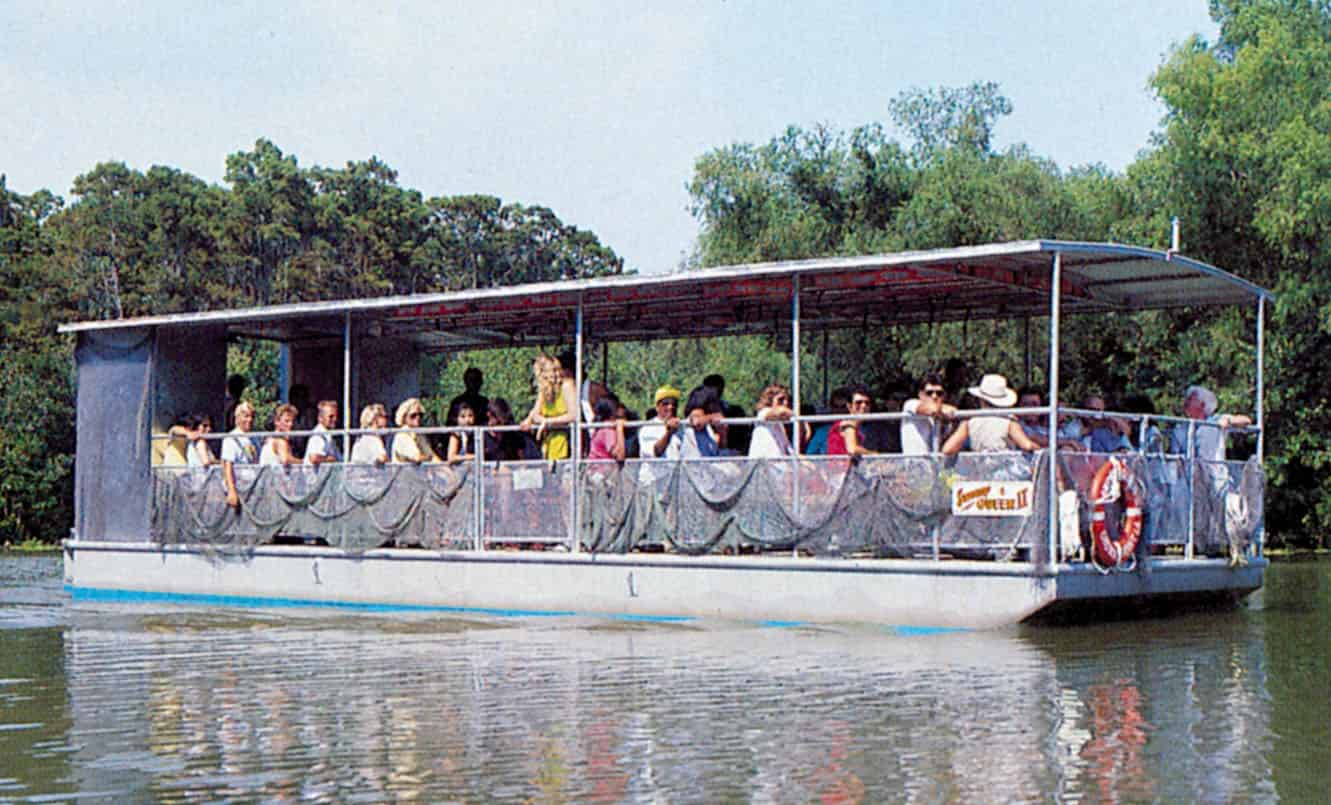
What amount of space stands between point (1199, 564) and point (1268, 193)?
1767 centimetres

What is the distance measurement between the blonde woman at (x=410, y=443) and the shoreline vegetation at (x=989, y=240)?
3752 mm

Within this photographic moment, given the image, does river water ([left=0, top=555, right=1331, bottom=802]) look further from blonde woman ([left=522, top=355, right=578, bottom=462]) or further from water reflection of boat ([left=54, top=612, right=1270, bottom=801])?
blonde woman ([left=522, top=355, right=578, bottom=462])

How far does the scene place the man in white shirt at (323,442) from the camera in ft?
62.7

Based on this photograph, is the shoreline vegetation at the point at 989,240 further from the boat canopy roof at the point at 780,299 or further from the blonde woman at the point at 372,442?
the blonde woman at the point at 372,442

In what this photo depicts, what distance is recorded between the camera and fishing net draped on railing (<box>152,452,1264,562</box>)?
1480 centimetres

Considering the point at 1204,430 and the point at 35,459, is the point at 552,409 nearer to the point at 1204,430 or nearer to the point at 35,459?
the point at 1204,430

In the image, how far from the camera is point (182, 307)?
60.5 meters

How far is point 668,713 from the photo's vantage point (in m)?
10.1

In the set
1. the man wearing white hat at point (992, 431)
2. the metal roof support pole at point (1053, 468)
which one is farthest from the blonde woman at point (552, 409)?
the metal roof support pole at point (1053, 468)

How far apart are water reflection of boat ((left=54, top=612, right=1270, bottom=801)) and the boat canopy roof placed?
3.17 m

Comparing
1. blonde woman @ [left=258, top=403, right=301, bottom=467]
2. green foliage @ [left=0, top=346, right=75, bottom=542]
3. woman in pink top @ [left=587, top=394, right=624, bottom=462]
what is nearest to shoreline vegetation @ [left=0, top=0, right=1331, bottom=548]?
green foliage @ [left=0, top=346, right=75, bottom=542]

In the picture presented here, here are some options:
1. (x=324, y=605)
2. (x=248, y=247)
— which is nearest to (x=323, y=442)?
(x=324, y=605)

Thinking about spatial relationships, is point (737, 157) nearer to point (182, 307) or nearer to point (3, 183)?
point (182, 307)

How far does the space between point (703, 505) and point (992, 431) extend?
2.74m
